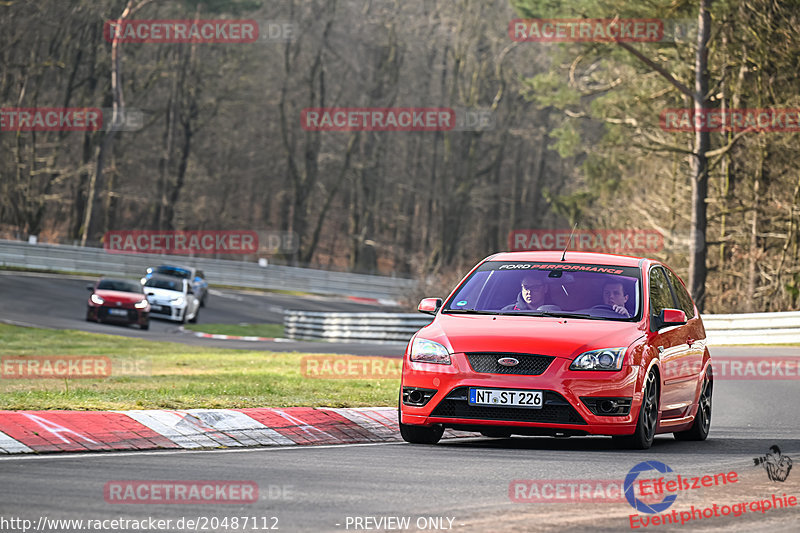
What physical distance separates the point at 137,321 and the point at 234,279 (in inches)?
1000

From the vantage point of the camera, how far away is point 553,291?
1132 centimetres

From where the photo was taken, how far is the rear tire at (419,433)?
1064 cm

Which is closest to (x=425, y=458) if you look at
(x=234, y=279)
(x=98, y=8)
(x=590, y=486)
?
(x=590, y=486)

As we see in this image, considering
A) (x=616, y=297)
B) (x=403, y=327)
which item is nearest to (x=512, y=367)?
(x=616, y=297)

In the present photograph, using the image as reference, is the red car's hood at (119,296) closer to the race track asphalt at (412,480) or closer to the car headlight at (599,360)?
the race track asphalt at (412,480)

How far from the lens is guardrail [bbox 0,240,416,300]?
52.6 meters

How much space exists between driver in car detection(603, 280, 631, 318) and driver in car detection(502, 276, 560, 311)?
0.48 meters

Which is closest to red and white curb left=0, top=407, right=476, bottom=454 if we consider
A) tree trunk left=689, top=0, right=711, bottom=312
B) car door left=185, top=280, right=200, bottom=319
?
tree trunk left=689, top=0, right=711, bottom=312

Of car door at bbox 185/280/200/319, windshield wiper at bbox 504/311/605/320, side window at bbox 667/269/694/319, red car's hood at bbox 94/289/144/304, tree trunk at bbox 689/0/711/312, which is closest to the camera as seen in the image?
windshield wiper at bbox 504/311/605/320

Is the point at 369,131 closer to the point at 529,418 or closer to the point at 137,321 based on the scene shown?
the point at 137,321

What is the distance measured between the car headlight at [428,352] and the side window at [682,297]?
10.3ft

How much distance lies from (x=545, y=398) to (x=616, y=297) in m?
1.65

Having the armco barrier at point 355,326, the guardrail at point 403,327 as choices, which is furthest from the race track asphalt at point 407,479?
the armco barrier at point 355,326

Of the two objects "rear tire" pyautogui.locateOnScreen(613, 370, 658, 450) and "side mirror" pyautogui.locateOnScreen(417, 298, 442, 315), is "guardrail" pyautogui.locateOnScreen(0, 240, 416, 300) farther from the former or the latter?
"rear tire" pyautogui.locateOnScreen(613, 370, 658, 450)
